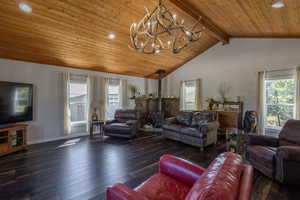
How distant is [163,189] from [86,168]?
2042 mm

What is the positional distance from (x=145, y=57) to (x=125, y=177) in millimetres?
4188

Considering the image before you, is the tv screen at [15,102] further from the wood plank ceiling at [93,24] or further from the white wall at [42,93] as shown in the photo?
the wood plank ceiling at [93,24]

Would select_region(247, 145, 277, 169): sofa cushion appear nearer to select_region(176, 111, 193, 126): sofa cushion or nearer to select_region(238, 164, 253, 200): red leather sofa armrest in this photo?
select_region(238, 164, 253, 200): red leather sofa armrest

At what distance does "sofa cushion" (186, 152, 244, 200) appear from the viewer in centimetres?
80

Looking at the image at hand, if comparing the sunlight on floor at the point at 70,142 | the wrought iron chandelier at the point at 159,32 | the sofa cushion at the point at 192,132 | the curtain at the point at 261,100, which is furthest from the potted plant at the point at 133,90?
the curtain at the point at 261,100

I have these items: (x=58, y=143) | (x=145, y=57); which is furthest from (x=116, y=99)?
(x=58, y=143)

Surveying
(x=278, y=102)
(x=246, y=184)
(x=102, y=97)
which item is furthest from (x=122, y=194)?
(x=278, y=102)

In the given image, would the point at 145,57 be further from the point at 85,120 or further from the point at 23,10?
the point at 23,10

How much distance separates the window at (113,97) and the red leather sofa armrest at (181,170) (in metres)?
4.90

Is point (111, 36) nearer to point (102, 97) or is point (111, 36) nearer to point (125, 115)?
point (102, 97)

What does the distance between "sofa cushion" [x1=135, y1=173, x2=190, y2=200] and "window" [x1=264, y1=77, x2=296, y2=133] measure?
4.84 meters

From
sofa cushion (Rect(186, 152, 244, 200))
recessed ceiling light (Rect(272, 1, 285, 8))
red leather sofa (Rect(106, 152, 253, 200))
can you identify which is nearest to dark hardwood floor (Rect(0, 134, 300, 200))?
red leather sofa (Rect(106, 152, 253, 200))

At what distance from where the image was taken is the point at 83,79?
5539 millimetres

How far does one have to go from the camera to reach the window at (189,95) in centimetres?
685
